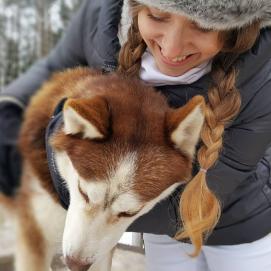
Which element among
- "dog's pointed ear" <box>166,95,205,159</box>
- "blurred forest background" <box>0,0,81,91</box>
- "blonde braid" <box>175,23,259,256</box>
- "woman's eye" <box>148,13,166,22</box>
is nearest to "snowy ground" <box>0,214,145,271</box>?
"blonde braid" <box>175,23,259,256</box>

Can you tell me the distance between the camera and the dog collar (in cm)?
198

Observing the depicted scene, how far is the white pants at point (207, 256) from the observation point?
250cm

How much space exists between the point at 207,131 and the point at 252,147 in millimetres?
327

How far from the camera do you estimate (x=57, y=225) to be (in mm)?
2121

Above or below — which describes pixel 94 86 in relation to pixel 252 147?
above

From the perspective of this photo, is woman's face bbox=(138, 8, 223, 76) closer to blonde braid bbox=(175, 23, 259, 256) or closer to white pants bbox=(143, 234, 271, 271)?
blonde braid bbox=(175, 23, 259, 256)

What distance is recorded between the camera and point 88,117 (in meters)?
1.72

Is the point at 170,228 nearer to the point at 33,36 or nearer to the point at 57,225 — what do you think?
the point at 57,225

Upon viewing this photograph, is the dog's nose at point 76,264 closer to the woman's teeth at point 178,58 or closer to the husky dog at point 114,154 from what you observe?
the husky dog at point 114,154

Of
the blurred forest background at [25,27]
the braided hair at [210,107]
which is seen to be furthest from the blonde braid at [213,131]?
the blurred forest background at [25,27]

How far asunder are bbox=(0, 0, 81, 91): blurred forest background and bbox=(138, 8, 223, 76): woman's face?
22.2 metres

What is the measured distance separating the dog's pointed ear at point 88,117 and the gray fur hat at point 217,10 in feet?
1.36

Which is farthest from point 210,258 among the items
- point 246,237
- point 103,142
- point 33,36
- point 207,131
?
point 33,36

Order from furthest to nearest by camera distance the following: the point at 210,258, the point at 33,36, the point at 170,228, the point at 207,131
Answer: the point at 33,36 → the point at 210,258 → the point at 170,228 → the point at 207,131
